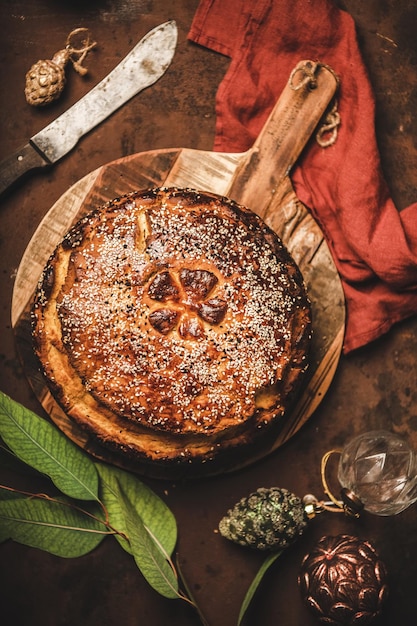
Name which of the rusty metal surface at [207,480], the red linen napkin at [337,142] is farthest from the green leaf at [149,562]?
the red linen napkin at [337,142]

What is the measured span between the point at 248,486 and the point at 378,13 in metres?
2.01

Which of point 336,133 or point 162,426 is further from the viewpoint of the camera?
point 336,133

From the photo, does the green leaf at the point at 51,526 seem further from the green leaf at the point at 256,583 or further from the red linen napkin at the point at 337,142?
the red linen napkin at the point at 337,142

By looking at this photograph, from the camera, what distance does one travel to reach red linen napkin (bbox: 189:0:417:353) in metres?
2.45

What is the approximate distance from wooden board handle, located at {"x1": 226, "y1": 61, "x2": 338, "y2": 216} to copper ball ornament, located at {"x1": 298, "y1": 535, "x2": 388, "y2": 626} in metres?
1.28

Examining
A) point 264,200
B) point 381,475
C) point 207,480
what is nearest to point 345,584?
point 381,475

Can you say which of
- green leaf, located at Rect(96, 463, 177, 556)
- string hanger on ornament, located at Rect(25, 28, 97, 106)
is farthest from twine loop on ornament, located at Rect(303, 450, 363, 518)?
string hanger on ornament, located at Rect(25, 28, 97, 106)

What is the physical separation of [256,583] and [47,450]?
35.1 inches

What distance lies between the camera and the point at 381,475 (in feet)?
7.86

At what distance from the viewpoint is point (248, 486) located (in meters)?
2.57

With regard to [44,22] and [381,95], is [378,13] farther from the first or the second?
[44,22]

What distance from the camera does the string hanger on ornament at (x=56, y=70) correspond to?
2594 mm

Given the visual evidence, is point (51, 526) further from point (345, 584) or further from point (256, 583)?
point (345, 584)

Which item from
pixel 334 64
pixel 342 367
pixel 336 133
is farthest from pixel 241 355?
pixel 334 64
